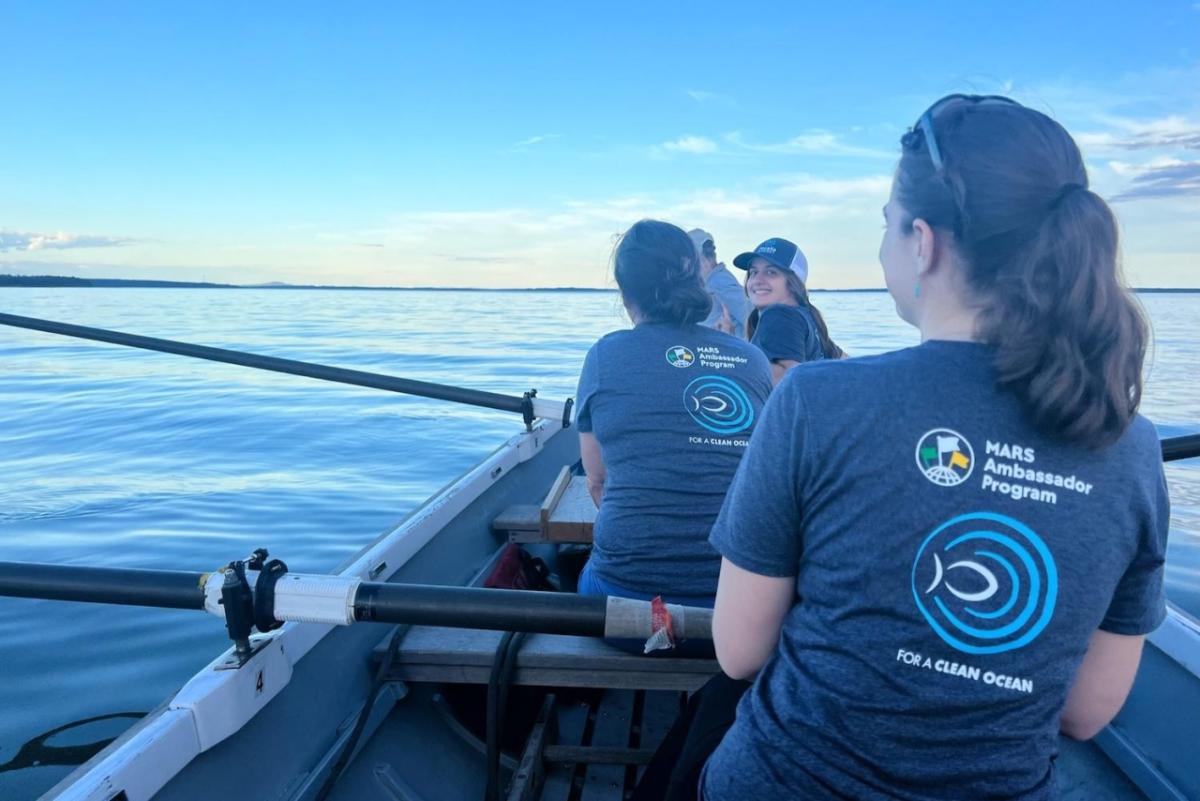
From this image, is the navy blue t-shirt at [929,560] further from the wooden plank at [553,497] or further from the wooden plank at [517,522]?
the wooden plank at [517,522]

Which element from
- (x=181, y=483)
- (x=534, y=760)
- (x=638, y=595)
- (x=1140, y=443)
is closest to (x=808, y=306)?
(x=638, y=595)

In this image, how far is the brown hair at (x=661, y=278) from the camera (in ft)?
8.39

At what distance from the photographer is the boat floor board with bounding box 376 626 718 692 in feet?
7.83

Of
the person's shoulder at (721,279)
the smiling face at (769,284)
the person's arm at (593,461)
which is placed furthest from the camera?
the person's shoulder at (721,279)

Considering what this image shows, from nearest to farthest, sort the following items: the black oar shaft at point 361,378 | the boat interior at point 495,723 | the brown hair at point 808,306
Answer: the boat interior at point 495,723, the brown hair at point 808,306, the black oar shaft at point 361,378

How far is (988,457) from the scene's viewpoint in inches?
43.0

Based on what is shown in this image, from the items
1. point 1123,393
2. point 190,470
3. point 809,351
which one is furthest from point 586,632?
point 190,470

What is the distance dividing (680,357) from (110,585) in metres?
1.70

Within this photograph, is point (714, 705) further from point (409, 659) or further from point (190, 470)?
point (190, 470)

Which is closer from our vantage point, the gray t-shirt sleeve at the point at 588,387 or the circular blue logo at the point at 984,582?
the circular blue logo at the point at 984,582

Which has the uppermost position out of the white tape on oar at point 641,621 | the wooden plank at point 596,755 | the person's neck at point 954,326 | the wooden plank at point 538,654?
the person's neck at point 954,326

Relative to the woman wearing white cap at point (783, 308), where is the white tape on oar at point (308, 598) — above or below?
below

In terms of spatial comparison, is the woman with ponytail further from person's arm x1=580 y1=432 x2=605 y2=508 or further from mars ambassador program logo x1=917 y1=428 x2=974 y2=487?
person's arm x1=580 y1=432 x2=605 y2=508

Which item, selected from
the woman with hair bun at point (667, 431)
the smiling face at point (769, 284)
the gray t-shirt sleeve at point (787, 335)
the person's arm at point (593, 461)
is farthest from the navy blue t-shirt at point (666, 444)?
the smiling face at point (769, 284)
